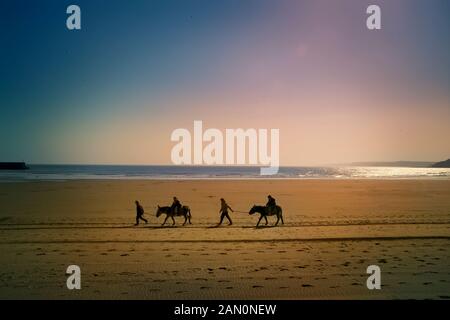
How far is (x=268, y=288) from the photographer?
9141mm

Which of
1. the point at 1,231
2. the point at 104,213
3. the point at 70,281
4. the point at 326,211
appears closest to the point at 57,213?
the point at 104,213

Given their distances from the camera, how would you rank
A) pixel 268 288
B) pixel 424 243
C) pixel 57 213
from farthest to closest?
pixel 57 213 → pixel 424 243 → pixel 268 288

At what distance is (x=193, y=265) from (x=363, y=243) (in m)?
6.71

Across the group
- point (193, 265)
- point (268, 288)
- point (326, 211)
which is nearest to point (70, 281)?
point (193, 265)

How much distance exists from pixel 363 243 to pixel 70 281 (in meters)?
10.1

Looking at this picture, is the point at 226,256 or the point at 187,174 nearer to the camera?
the point at 226,256

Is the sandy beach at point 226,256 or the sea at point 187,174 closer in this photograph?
the sandy beach at point 226,256

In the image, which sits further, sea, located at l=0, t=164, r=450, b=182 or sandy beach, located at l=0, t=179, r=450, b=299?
sea, located at l=0, t=164, r=450, b=182
